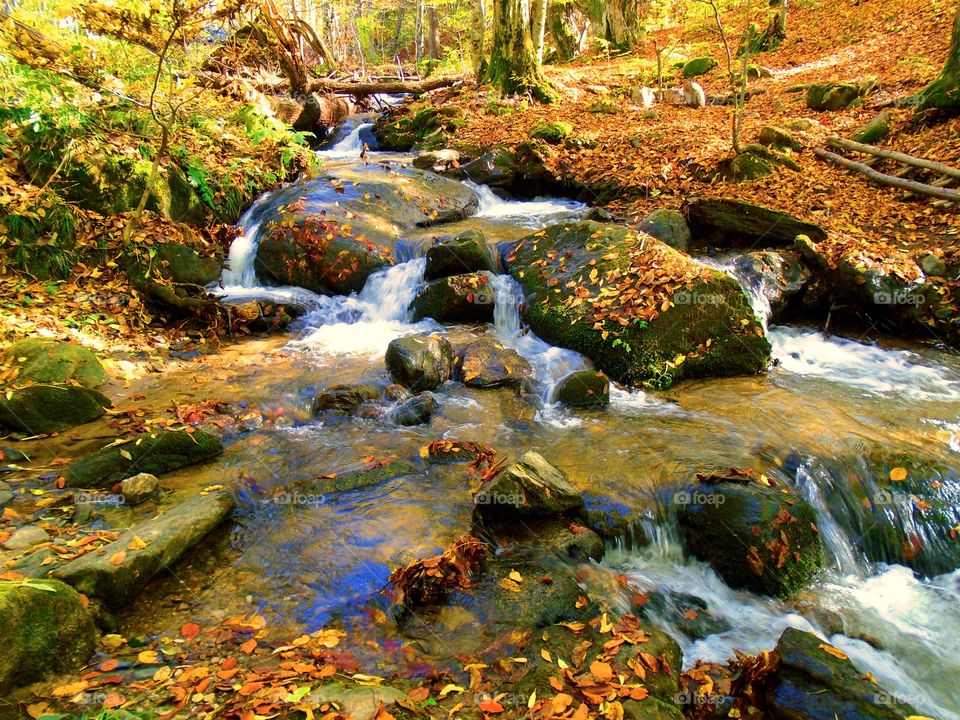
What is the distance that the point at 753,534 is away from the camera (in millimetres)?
4289

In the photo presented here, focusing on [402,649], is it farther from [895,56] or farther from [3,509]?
[895,56]

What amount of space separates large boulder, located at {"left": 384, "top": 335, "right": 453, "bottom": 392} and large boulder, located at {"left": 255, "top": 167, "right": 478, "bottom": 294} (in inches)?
107

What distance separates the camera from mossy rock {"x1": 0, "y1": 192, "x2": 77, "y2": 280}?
7082 millimetres

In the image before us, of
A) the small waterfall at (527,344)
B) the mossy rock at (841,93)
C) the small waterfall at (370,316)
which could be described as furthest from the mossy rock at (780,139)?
the small waterfall at (370,316)

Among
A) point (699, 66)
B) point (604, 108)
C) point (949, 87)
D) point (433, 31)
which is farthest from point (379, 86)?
point (433, 31)

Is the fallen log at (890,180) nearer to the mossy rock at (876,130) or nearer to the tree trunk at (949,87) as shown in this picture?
the mossy rock at (876,130)

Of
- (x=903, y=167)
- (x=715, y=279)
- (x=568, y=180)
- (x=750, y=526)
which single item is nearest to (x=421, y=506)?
(x=750, y=526)

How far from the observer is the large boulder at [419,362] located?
6676 mm

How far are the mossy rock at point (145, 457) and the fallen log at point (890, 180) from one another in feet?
35.7

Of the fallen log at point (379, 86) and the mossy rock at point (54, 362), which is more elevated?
the fallen log at point (379, 86)

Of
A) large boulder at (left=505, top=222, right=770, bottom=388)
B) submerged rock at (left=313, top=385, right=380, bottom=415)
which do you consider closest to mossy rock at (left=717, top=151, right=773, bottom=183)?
large boulder at (left=505, top=222, right=770, bottom=388)

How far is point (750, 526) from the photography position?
432cm

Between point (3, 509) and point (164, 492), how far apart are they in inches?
42.4

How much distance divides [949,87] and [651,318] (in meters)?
8.11
